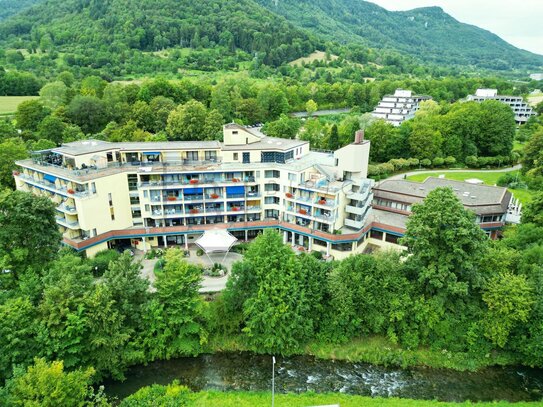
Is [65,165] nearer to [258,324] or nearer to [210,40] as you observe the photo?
[258,324]

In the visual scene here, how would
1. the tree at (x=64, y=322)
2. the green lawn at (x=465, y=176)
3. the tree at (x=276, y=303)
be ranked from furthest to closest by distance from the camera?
the green lawn at (x=465, y=176) < the tree at (x=276, y=303) < the tree at (x=64, y=322)

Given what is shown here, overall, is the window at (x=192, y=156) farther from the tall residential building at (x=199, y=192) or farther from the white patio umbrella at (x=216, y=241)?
the white patio umbrella at (x=216, y=241)

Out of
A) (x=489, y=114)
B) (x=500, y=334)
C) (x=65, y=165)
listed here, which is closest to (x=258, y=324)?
(x=500, y=334)

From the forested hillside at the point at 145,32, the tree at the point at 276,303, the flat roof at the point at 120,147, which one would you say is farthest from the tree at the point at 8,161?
the forested hillside at the point at 145,32

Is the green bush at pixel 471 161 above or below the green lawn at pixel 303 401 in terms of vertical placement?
above

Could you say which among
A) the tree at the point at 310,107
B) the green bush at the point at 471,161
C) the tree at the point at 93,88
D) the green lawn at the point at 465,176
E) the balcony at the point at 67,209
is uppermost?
the tree at the point at 93,88

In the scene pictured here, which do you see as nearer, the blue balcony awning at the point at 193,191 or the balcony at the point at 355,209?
the balcony at the point at 355,209

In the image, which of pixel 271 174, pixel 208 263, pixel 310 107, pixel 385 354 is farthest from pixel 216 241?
pixel 310 107
